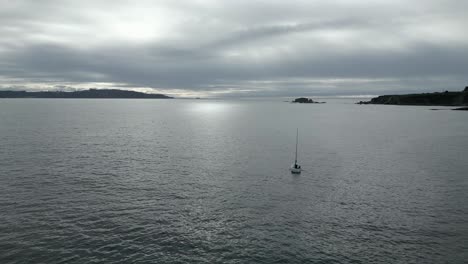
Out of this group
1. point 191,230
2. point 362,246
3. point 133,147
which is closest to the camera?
point 362,246

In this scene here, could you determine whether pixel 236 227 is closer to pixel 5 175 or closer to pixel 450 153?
pixel 5 175

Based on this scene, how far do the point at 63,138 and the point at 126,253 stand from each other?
86.1 metres

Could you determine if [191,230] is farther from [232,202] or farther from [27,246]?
[27,246]

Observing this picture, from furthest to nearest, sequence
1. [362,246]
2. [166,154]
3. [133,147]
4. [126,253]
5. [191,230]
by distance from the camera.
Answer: [133,147] < [166,154] < [191,230] < [362,246] < [126,253]

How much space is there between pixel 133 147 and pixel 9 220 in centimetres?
5392

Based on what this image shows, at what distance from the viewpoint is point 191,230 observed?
38750 mm

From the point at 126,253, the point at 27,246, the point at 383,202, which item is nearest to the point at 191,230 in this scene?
the point at 126,253

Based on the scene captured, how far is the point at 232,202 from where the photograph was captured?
159ft

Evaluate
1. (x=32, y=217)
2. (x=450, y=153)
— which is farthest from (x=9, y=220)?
(x=450, y=153)

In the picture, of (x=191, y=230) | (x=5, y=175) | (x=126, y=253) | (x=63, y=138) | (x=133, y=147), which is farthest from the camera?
(x=63, y=138)

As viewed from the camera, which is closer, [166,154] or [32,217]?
[32,217]

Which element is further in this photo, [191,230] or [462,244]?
[191,230]

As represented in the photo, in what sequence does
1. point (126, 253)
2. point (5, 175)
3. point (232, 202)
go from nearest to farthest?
point (126, 253) → point (232, 202) → point (5, 175)

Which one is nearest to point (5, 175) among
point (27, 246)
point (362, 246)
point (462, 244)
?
point (27, 246)
